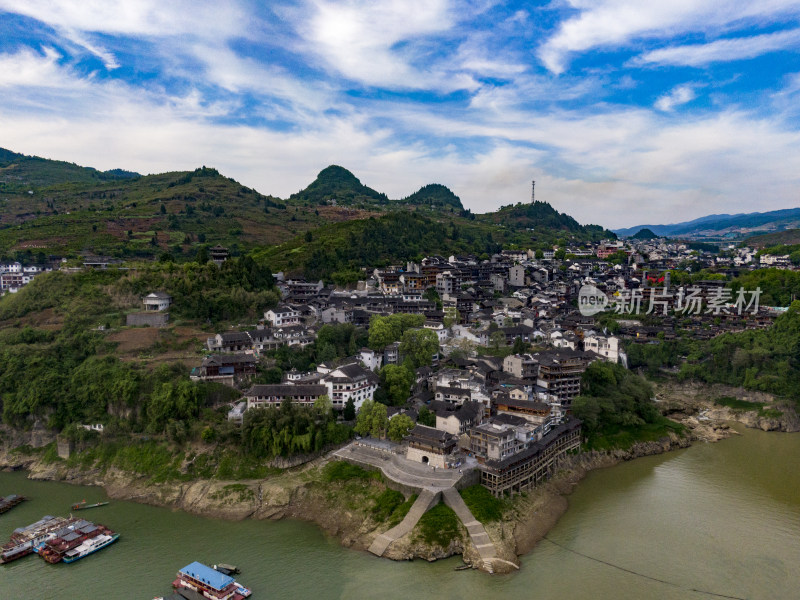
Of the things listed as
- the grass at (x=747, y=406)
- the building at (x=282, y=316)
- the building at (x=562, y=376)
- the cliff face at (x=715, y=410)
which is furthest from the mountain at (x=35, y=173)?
the grass at (x=747, y=406)

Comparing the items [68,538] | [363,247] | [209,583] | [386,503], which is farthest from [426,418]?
[363,247]

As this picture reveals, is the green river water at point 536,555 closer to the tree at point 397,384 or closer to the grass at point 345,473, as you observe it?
the grass at point 345,473

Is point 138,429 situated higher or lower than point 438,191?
lower

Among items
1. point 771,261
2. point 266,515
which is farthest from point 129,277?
point 771,261

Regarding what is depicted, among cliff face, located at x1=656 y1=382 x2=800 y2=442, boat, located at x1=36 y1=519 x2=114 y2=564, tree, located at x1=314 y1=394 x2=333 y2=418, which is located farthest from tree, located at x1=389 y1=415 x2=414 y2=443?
cliff face, located at x1=656 y1=382 x2=800 y2=442

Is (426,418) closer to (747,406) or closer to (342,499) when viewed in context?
(342,499)

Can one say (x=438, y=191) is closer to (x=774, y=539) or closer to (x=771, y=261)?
(x=771, y=261)
